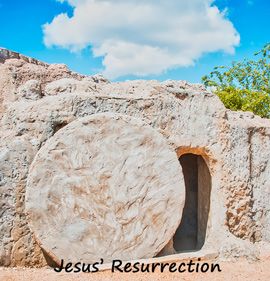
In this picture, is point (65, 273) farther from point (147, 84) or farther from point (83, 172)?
point (147, 84)

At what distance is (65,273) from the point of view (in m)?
5.41

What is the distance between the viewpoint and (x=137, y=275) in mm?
5500

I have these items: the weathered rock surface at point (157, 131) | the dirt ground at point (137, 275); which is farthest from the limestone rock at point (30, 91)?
the dirt ground at point (137, 275)

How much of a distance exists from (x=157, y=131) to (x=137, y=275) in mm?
2167

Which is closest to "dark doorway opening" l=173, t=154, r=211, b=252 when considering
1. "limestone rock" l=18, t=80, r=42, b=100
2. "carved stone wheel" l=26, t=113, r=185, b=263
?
"carved stone wheel" l=26, t=113, r=185, b=263

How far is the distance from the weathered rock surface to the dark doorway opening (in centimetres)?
32

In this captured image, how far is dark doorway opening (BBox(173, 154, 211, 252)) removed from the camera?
23.8 ft

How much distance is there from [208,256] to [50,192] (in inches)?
102

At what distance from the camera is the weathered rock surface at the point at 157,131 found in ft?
18.7

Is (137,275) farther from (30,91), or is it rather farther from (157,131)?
(30,91)

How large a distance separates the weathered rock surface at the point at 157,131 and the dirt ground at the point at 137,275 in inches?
12.1

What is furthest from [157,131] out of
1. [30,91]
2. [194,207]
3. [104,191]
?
[194,207]

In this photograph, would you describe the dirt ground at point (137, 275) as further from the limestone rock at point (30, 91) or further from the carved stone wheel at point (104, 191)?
the limestone rock at point (30, 91)

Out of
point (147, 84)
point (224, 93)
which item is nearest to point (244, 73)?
point (224, 93)
